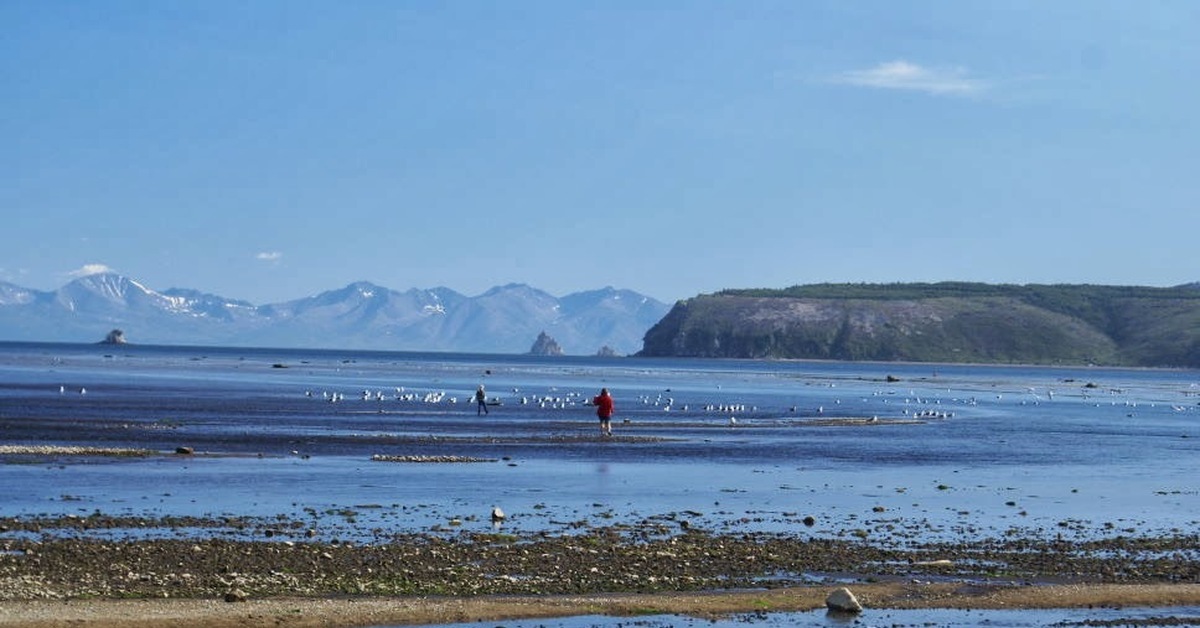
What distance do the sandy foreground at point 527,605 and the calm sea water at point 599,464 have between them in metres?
5.91

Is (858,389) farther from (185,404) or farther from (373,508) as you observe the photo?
(373,508)

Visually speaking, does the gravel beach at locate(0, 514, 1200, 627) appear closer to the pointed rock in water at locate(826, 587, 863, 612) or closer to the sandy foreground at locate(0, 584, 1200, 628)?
the sandy foreground at locate(0, 584, 1200, 628)

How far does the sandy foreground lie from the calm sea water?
5915 millimetres

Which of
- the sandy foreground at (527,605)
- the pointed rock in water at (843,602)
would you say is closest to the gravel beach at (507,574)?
the sandy foreground at (527,605)

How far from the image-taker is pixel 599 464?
1763 inches

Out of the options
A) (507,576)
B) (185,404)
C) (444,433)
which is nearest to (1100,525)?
(507,576)

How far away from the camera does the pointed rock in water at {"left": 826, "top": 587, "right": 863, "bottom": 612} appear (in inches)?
858

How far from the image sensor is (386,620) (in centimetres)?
2038

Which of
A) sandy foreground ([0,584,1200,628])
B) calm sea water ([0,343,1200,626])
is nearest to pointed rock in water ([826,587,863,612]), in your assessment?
sandy foreground ([0,584,1200,628])

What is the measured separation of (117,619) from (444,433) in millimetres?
37989

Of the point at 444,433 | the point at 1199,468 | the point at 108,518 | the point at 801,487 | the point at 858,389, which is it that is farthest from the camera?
the point at 858,389

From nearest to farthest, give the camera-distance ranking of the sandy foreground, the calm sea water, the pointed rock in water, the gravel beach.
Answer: the sandy foreground < the gravel beach < the pointed rock in water < the calm sea water

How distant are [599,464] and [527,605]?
23.4 m

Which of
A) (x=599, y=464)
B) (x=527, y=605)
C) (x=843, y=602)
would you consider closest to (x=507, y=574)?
(x=527, y=605)
